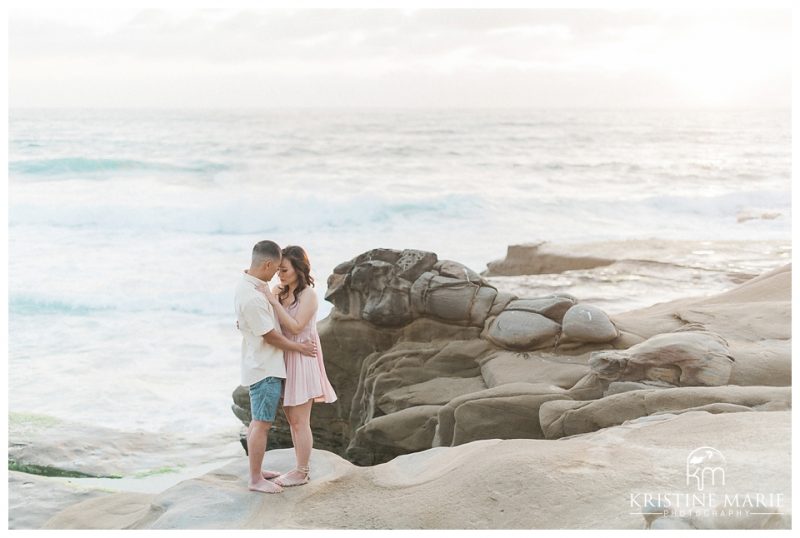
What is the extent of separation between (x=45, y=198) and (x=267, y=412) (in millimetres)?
21879

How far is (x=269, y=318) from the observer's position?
4.34 metres

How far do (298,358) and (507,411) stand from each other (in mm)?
1790

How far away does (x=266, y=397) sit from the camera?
4.42m

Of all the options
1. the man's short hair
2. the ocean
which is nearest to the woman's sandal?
the man's short hair

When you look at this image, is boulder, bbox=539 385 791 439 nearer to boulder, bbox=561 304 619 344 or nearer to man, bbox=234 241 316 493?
boulder, bbox=561 304 619 344

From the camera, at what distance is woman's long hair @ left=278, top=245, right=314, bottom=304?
4453mm

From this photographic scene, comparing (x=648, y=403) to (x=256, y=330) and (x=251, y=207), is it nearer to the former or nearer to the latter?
(x=256, y=330)

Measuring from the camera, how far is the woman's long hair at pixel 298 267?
4.45m

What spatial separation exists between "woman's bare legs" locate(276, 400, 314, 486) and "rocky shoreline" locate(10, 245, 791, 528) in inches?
3.4

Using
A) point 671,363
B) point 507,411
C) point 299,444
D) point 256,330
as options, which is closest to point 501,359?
point 507,411

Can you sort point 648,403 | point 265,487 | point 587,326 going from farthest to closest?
1. point 587,326
2. point 648,403
3. point 265,487

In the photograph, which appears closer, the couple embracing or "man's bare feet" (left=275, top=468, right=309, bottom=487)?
the couple embracing

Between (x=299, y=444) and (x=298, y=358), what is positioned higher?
(x=298, y=358)

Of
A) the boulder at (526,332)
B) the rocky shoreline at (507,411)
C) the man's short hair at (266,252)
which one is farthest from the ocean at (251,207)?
the man's short hair at (266,252)
